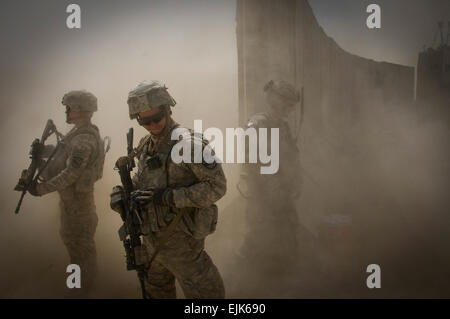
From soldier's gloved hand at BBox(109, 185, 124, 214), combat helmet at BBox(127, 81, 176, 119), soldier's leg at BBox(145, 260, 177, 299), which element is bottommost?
soldier's leg at BBox(145, 260, 177, 299)

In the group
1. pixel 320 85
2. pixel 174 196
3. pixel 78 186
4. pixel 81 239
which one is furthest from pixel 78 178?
pixel 320 85

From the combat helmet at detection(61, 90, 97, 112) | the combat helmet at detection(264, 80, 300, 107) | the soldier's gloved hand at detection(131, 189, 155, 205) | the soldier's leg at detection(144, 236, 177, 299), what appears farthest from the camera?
the combat helmet at detection(264, 80, 300, 107)

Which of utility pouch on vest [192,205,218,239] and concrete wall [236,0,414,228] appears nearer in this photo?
utility pouch on vest [192,205,218,239]

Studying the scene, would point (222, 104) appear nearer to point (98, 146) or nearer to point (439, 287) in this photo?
point (98, 146)

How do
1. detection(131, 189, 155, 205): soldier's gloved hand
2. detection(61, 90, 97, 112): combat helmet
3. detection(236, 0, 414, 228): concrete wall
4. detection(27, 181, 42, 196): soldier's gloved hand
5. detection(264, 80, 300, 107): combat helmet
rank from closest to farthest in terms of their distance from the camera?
1. detection(131, 189, 155, 205): soldier's gloved hand
2. detection(27, 181, 42, 196): soldier's gloved hand
3. detection(61, 90, 97, 112): combat helmet
4. detection(264, 80, 300, 107): combat helmet
5. detection(236, 0, 414, 228): concrete wall

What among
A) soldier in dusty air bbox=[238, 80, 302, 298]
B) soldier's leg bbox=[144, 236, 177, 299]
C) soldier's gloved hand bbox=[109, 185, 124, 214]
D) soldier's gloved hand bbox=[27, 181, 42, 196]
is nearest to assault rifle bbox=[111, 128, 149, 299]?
soldier's gloved hand bbox=[109, 185, 124, 214]

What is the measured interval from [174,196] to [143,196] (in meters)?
0.20

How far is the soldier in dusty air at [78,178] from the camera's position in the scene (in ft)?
11.1

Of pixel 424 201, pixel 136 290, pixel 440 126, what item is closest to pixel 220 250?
pixel 136 290

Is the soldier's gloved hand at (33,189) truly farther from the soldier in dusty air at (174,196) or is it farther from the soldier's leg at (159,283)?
the soldier's leg at (159,283)

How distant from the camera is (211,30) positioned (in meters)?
4.34

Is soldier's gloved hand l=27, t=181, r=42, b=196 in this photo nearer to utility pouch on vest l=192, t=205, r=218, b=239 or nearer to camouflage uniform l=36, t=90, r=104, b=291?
camouflage uniform l=36, t=90, r=104, b=291

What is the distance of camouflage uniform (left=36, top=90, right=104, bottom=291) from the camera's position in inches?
133

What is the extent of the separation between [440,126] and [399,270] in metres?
1.81
